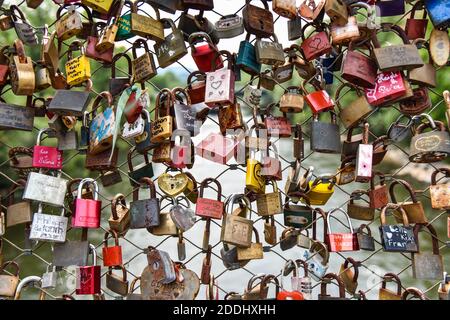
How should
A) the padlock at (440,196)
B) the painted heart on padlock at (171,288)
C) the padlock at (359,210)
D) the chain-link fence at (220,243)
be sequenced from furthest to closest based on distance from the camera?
the chain-link fence at (220,243), the padlock at (359,210), the padlock at (440,196), the painted heart on padlock at (171,288)

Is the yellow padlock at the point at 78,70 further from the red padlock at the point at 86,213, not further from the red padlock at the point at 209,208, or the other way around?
the red padlock at the point at 209,208

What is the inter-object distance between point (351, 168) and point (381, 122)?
196cm

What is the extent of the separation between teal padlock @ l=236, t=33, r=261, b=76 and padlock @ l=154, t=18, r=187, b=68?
0.12 m

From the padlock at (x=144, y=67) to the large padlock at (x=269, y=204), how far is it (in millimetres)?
353

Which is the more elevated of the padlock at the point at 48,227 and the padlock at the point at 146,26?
the padlock at the point at 146,26

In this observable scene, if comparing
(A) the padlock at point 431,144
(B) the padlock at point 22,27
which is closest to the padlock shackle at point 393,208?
(A) the padlock at point 431,144

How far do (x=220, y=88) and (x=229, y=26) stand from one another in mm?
168

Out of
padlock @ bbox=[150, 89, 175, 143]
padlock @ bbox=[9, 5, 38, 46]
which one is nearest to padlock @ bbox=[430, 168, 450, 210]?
padlock @ bbox=[150, 89, 175, 143]

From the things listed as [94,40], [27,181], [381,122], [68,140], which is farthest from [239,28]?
[381,122]

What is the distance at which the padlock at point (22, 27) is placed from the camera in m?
1.38

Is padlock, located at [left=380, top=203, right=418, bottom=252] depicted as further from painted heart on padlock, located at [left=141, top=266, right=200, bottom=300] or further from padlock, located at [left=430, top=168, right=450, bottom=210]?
painted heart on padlock, located at [left=141, top=266, right=200, bottom=300]

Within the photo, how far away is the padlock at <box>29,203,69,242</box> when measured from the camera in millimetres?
1242

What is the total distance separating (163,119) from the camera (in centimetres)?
131

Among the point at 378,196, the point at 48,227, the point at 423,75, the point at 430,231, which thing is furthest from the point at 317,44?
the point at 48,227
